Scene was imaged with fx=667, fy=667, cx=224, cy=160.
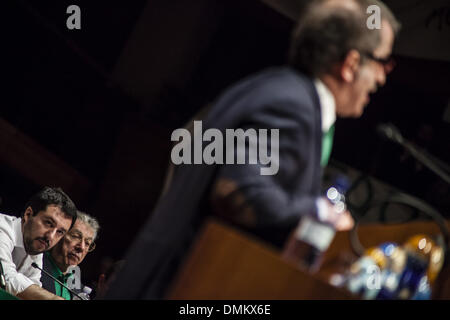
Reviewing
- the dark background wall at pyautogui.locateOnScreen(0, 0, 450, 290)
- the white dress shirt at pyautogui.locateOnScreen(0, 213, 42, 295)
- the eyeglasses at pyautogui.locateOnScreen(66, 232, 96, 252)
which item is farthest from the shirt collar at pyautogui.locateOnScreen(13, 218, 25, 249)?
the dark background wall at pyautogui.locateOnScreen(0, 0, 450, 290)

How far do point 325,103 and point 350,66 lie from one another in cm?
12

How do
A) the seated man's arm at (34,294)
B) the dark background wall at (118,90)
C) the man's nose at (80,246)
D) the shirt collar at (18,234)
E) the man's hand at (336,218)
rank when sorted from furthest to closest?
the dark background wall at (118,90) < the man's nose at (80,246) < the shirt collar at (18,234) < the seated man's arm at (34,294) < the man's hand at (336,218)

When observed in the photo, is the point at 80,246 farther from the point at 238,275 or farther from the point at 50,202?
the point at 238,275

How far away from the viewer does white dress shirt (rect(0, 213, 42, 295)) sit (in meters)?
2.89

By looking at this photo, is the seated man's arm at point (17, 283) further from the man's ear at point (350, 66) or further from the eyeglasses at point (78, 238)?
the man's ear at point (350, 66)

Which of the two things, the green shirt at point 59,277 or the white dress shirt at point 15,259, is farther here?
the green shirt at point 59,277

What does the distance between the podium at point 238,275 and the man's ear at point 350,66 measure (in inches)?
19.0

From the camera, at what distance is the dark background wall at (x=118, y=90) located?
19.5 ft

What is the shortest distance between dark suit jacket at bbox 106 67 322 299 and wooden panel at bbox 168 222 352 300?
0.29 ft

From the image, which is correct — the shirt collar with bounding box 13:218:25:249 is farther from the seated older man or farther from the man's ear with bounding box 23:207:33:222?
the seated older man

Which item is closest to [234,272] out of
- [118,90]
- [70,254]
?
[70,254]

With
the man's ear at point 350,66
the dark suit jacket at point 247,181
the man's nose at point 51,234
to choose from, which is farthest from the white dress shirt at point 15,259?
the man's ear at point 350,66
